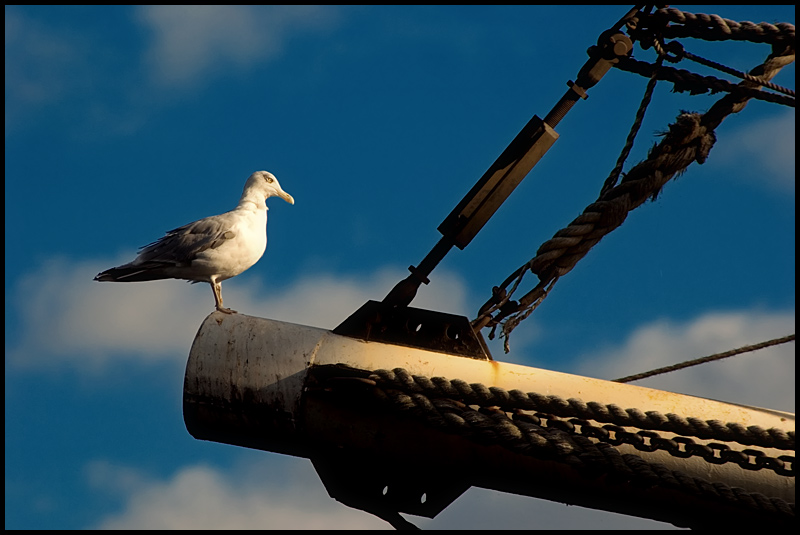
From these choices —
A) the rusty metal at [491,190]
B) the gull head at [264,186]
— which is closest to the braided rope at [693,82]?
the rusty metal at [491,190]

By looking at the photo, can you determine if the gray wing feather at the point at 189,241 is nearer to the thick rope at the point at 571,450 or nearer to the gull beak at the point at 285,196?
the gull beak at the point at 285,196

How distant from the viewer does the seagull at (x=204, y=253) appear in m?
6.78

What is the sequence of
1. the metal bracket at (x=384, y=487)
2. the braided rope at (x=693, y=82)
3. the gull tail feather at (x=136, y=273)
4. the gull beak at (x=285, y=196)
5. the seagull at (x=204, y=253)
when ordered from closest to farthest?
the metal bracket at (x=384, y=487), the braided rope at (x=693, y=82), the seagull at (x=204, y=253), the gull tail feather at (x=136, y=273), the gull beak at (x=285, y=196)

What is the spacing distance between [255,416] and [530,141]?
1.71 meters

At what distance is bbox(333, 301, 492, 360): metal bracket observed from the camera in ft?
13.4

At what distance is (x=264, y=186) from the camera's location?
26.9 feet

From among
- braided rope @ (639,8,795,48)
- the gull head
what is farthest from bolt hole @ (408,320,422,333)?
the gull head

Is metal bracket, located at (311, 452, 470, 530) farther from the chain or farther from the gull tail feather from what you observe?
the gull tail feather

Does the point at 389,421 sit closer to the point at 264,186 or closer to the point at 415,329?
the point at 415,329

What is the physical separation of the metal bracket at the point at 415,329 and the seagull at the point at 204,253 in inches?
109

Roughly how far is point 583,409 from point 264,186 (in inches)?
204

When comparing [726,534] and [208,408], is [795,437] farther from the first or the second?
[208,408]

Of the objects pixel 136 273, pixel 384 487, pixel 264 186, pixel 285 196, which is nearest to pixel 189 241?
pixel 136 273

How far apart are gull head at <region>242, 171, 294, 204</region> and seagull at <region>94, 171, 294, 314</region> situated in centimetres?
67
